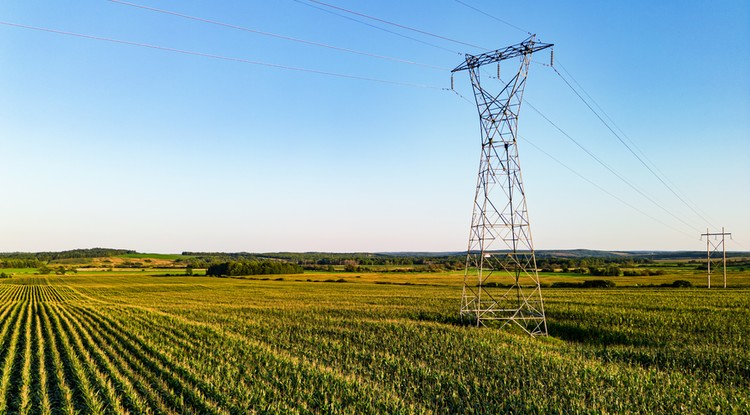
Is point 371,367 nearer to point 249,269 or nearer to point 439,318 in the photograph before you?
point 439,318

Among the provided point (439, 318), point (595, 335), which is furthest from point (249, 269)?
point (595, 335)

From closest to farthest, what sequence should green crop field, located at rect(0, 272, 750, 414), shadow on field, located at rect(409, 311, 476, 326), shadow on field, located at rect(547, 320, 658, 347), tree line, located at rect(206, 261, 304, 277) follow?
green crop field, located at rect(0, 272, 750, 414), shadow on field, located at rect(547, 320, 658, 347), shadow on field, located at rect(409, 311, 476, 326), tree line, located at rect(206, 261, 304, 277)

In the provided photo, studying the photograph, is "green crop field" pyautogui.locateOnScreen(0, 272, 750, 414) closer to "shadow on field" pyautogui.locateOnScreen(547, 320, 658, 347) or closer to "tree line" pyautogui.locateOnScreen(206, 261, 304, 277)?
"shadow on field" pyautogui.locateOnScreen(547, 320, 658, 347)

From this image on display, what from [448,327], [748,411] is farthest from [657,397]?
[448,327]

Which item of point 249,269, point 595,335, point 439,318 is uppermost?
point 595,335

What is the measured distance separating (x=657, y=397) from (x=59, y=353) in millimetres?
27070

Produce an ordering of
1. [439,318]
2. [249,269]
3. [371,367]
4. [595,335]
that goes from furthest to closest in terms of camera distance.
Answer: [249,269] < [439,318] < [595,335] < [371,367]

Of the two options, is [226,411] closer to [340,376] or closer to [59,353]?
[340,376]

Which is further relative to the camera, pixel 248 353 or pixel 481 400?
pixel 248 353

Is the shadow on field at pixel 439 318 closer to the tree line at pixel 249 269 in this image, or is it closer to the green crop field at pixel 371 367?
the green crop field at pixel 371 367

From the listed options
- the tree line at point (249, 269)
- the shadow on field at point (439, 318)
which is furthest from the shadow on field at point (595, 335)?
the tree line at point (249, 269)

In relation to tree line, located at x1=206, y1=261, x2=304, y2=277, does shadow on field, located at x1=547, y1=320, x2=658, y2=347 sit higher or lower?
higher

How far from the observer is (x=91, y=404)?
14.8 m

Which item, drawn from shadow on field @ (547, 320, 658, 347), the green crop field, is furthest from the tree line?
shadow on field @ (547, 320, 658, 347)
